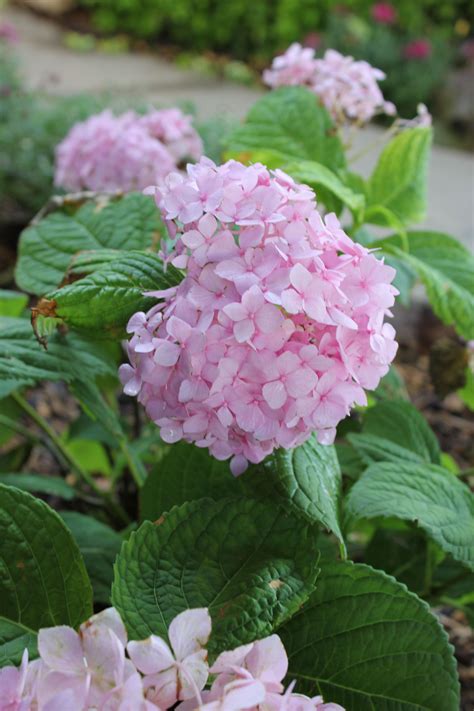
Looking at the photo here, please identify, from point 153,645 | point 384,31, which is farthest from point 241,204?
point 384,31

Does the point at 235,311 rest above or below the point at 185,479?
above

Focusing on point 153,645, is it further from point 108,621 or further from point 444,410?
point 444,410

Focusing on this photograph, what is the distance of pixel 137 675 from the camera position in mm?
587

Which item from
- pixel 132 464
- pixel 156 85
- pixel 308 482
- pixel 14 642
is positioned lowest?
pixel 156 85

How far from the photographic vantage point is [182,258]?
82cm

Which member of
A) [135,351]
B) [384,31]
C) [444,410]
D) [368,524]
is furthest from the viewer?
[384,31]

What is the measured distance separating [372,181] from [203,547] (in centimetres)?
78

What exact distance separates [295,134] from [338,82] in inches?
7.0

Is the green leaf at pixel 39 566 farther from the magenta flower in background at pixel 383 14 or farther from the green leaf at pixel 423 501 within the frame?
the magenta flower in background at pixel 383 14

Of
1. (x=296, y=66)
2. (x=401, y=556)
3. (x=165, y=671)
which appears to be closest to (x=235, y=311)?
(x=165, y=671)

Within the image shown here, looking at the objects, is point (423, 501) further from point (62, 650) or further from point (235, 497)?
point (62, 650)

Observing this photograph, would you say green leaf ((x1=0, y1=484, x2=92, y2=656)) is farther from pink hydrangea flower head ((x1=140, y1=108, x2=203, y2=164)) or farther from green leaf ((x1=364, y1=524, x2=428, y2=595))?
pink hydrangea flower head ((x1=140, y1=108, x2=203, y2=164))

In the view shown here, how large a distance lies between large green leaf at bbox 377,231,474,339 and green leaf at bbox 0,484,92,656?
0.60 m

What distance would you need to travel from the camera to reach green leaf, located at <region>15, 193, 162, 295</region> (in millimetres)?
1140
